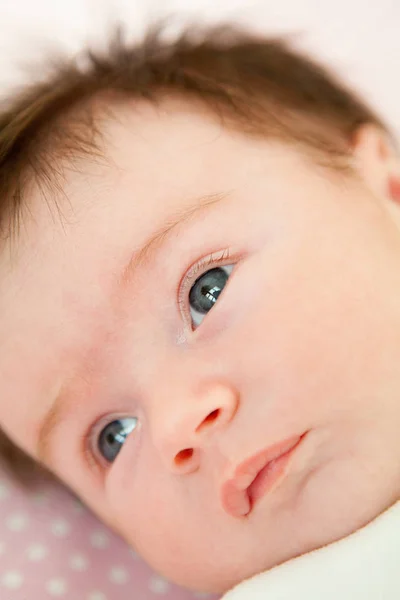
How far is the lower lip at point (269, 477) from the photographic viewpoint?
807 mm

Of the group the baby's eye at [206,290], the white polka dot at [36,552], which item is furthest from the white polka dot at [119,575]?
the baby's eye at [206,290]

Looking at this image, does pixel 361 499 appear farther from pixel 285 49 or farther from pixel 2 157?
pixel 285 49

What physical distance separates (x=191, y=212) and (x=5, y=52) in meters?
0.71

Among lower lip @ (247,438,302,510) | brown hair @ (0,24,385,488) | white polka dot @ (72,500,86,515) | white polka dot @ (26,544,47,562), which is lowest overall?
white polka dot @ (26,544,47,562)

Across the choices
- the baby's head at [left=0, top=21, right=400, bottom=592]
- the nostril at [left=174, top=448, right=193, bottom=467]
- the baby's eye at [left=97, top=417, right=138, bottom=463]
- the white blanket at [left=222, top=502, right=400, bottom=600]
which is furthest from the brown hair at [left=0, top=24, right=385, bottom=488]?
the white blanket at [left=222, top=502, right=400, bottom=600]

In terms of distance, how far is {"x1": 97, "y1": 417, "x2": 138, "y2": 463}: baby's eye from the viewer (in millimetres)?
1004

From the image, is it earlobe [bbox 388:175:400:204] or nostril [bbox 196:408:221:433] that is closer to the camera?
nostril [bbox 196:408:221:433]

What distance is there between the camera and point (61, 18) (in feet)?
4.75

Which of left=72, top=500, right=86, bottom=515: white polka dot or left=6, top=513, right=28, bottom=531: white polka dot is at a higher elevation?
left=72, top=500, right=86, bottom=515: white polka dot

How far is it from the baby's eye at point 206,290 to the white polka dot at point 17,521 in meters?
0.47

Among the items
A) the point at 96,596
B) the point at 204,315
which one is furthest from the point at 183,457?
the point at 96,596

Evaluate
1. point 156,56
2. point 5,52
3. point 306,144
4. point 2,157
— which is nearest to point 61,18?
point 5,52

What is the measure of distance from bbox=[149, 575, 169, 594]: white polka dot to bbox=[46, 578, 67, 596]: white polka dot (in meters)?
0.12

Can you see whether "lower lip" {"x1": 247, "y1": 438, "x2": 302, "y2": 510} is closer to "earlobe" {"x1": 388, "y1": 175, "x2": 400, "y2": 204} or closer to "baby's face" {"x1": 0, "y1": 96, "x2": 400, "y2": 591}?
"baby's face" {"x1": 0, "y1": 96, "x2": 400, "y2": 591}
